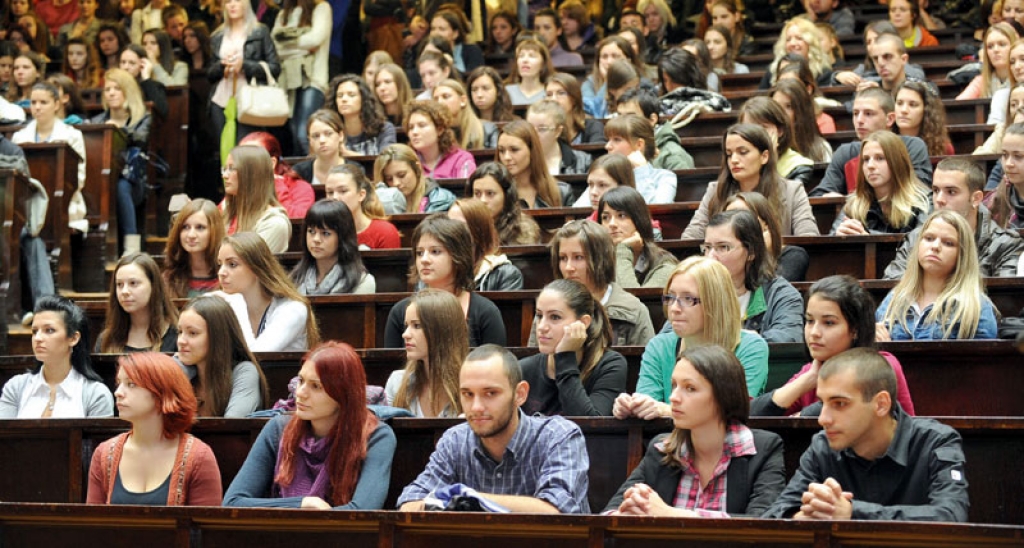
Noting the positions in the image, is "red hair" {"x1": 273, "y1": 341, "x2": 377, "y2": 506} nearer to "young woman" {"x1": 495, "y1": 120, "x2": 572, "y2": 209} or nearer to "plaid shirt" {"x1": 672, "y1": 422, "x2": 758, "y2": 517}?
"plaid shirt" {"x1": 672, "y1": 422, "x2": 758, "y2": 517}

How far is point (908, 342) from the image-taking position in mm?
3404

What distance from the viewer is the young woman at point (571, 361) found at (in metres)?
3.34

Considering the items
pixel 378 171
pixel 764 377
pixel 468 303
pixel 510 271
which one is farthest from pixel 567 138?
pixel 764 377

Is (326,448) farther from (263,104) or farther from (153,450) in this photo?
(263,104)

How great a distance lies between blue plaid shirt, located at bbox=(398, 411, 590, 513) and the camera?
2980 mm

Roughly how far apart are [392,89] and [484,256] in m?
2.27

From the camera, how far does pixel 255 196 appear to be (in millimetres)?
5059

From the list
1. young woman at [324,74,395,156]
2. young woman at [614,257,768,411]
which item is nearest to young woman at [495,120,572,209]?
young woman at [324,74,395,156]

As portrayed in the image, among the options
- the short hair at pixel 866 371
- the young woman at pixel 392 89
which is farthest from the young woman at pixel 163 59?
the short hair at pixel 866 371

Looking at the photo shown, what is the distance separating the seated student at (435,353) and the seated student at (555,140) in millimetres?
2350

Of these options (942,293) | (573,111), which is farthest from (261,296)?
(573,111)

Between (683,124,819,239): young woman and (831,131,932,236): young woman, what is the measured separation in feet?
0.48

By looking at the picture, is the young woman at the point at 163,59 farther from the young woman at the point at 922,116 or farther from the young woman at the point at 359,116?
the young woman at the point at 922,116

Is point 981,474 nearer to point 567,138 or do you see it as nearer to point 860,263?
point 860,263
